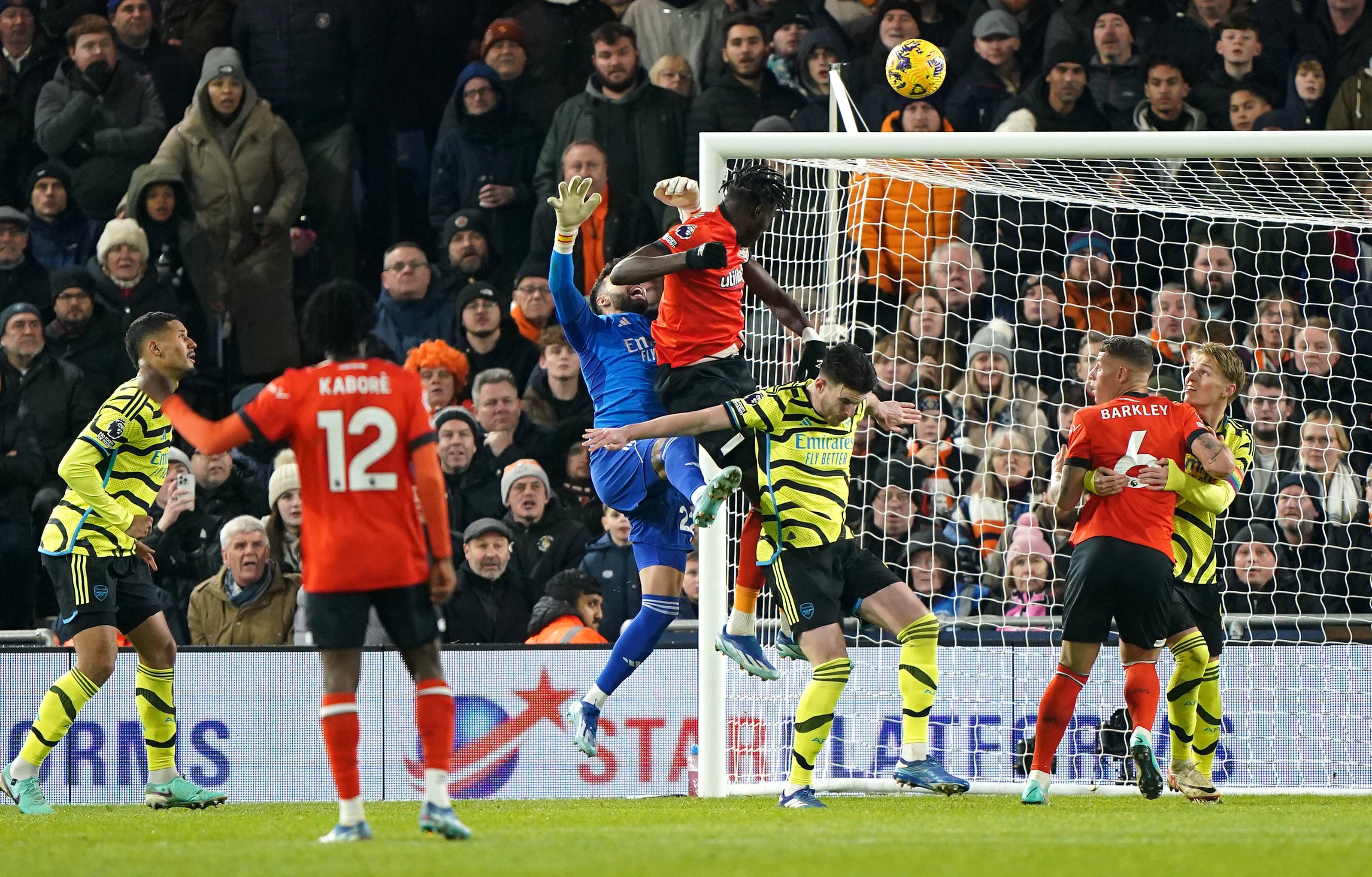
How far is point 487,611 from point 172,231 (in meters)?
4.10

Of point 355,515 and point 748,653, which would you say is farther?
point 748,653

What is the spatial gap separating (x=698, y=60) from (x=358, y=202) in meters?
2.87

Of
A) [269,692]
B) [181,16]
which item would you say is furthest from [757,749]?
[181,16]

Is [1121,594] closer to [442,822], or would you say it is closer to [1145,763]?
[1145,763]

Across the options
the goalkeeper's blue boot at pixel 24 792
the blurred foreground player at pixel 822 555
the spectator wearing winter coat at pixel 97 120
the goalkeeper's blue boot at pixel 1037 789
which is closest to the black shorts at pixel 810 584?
the blurred foreground player at pixel 822 555

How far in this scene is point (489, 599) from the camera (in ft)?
36.2

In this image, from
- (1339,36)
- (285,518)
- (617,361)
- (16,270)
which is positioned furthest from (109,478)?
(1339,36)

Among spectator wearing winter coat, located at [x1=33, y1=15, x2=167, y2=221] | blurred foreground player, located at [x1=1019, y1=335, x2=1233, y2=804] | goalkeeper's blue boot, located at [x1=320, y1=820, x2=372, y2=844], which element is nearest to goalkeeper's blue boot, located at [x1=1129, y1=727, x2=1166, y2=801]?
blurred foreground player, located at [x1=1019, y1=335, x2=1233, y2=804]

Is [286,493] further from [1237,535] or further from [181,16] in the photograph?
[1237,535]

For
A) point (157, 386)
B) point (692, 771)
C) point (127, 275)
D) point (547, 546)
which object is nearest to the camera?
point (157, 386)

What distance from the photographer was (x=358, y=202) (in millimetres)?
13695

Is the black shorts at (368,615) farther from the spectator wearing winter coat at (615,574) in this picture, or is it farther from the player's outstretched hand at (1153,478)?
the spectator wearing winter coat at (615,574)

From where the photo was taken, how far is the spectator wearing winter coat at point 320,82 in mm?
13320

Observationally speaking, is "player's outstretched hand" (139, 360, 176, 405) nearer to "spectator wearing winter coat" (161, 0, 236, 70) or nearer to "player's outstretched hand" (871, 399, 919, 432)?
"player's outstretched hand" (871, 399, 919, 432)
